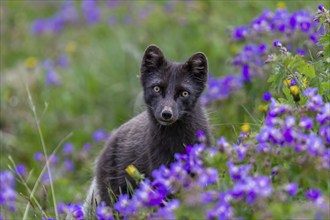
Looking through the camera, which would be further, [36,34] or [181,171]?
[36,34]

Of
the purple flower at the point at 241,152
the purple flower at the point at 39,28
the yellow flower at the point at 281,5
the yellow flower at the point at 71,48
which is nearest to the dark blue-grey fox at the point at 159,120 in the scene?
the purple flower at the point at 241,152

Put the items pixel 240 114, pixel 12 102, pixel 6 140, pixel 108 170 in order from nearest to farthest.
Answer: pixel 108 170, pixel 240 114, pixel 6 140, pixel 12 102

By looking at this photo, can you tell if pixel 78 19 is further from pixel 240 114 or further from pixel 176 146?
pixel 176 146

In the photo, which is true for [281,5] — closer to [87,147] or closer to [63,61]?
[87,147]

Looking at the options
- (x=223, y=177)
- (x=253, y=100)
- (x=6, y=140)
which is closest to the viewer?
(x=223, y=177)

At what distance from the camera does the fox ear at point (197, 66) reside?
5.74 meters

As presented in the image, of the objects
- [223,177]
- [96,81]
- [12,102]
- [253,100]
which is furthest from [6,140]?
[223,177]

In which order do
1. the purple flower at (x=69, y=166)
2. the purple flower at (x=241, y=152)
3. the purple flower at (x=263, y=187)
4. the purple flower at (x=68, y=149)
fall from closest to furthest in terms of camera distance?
1. the purple flower at (x=263, y=187)
2. the purple flower at (x=241, y=152)
3. the purple flower at (x=69, y=166)
4. the purple flower at (x=68, y=149)

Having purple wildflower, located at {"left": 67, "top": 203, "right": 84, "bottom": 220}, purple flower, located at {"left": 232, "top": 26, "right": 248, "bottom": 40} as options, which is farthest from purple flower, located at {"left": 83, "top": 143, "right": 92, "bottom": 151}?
purple wildflower, located at {"left": 67, "top": 203, "right": 84, "bottom": 220}

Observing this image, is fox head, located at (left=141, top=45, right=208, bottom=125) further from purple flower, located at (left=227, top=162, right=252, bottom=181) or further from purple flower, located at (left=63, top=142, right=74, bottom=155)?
purple flower, located at (left=63, top=142, right=74, bottom=155)

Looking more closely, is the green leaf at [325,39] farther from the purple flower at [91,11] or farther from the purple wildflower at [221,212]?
the purple flower at [91,11]

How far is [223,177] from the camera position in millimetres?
3920

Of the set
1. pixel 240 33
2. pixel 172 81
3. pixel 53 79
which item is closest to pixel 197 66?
pixel 172 81

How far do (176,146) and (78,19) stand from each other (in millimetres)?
9256
